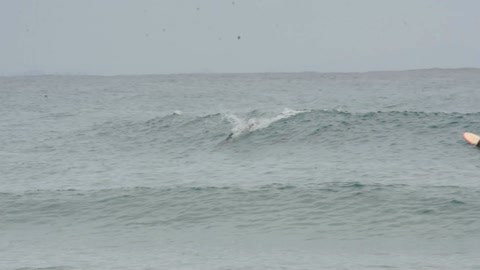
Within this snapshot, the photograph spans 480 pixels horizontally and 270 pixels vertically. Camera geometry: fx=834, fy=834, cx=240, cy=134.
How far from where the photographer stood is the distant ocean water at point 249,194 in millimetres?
13305

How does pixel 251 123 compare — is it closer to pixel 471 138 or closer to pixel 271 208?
pixel 471 138

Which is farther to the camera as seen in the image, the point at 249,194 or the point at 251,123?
the point at 251,123

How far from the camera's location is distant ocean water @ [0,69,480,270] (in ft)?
43.7

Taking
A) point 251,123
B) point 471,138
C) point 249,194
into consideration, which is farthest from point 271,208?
point 251,123

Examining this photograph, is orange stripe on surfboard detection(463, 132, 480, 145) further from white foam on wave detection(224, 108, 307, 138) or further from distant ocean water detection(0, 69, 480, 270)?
white foam on wave detection(224, 108, 307, 138)

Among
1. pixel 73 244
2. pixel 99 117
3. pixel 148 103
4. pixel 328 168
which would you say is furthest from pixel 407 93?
pixel 73 244

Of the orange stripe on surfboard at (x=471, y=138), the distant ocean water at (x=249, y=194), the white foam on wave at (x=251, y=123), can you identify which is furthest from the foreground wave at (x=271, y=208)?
the white foam on wave at (x=251, y=123)

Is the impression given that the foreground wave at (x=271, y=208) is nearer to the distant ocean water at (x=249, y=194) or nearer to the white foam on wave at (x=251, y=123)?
the distant ocean water at (x=249, y=194)

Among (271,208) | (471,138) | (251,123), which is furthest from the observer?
(251,123)

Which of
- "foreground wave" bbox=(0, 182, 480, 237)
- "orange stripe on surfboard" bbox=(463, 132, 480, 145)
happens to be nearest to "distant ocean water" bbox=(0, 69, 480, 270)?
"foreground wave" bbox=(0, 182, 480, 237)

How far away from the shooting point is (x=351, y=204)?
16.7 metres

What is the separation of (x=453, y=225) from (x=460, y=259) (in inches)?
101

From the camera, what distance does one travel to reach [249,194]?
58.5 ft

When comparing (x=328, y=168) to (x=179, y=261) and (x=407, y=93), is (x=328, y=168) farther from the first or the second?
(x=407, y=93)
